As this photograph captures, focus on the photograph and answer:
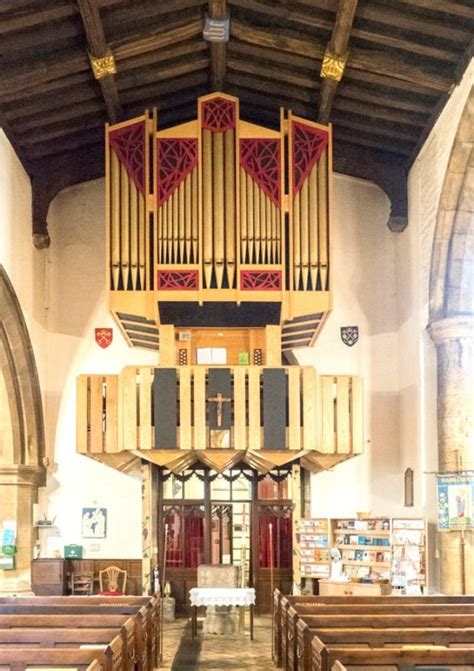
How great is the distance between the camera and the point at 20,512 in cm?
1411

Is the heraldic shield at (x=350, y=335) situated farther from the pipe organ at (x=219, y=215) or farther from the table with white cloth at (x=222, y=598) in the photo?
the table with white cloth at (x=222, y=598)

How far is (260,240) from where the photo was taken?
12.9 metres

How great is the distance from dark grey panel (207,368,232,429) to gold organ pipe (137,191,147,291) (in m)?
1.47

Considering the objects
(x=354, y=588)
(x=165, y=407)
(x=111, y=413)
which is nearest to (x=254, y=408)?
(x=165, y=407)

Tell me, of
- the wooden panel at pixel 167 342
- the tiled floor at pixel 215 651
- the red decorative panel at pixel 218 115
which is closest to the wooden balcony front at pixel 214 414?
the wooden panel at pixel 167 342

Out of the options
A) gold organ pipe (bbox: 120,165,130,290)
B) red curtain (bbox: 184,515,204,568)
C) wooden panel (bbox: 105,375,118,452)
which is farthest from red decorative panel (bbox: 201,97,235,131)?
red curtain (bbox: 184,515,204,568)

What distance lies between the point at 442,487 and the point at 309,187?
406 cm

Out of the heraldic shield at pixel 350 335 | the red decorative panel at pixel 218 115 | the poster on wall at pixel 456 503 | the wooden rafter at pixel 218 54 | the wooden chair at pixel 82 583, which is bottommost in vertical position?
the wooden chair at pixel 82 583

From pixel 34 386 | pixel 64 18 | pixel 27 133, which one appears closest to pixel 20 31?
pixel 64 18

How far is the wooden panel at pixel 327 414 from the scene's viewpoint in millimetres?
12430

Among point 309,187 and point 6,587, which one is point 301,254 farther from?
point 6,587

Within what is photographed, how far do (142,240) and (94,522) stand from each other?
171 inches

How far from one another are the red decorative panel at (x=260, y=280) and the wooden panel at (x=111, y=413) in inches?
77.1

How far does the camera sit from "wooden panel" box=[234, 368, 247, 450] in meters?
12.3
